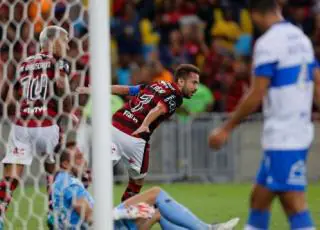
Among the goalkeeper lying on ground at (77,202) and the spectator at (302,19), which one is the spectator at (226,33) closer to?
the spectator at (302,19)

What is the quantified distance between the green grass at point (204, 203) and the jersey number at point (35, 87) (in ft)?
2.68

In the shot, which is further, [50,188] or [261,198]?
[50,188]

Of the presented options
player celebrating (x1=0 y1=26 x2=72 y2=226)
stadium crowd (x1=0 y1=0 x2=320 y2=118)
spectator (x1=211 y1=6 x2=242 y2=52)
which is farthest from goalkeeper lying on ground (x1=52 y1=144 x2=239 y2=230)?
spectator (x1=211 y1=6 x2=242 y2=52)

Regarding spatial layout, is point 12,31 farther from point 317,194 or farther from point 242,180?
point 242,180

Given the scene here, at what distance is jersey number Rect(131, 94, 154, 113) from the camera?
10281 mm

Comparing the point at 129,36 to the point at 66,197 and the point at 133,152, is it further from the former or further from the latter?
the point at 66,197

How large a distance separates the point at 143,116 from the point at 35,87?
5.43ft

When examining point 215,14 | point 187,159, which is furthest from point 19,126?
point 215,14

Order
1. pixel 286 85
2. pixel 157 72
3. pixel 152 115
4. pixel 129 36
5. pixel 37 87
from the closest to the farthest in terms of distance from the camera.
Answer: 1. pixel 286 85
2. pixel 37 87
3. pixel 152 115
4. pixel 157 72
5. pixel 129 36

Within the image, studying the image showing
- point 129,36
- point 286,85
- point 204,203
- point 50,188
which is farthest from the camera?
point 129,36

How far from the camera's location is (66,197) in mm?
7984

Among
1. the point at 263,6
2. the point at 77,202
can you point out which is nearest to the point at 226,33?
the point at 77,202

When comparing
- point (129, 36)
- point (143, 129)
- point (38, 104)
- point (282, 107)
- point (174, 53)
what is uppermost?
point (129, 36)

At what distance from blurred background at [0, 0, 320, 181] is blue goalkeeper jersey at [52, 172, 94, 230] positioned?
5877mm
